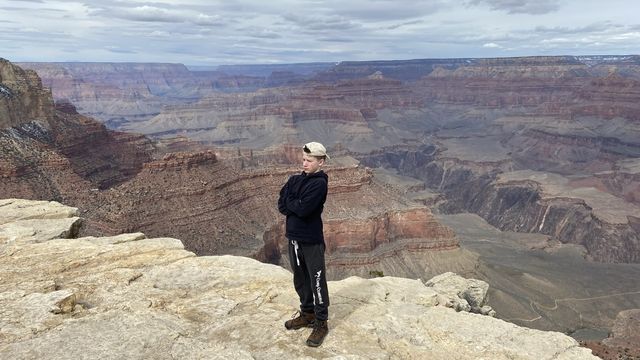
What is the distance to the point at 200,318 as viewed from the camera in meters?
10.4

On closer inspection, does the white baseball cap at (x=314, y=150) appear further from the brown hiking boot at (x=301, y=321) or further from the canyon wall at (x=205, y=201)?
the canyon wall at (x=205, y=201)

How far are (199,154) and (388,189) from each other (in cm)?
3036

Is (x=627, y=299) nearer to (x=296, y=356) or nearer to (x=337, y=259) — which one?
(x=337, y=259)

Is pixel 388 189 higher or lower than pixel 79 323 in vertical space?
lower

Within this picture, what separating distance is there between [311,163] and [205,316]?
4111 millimetres

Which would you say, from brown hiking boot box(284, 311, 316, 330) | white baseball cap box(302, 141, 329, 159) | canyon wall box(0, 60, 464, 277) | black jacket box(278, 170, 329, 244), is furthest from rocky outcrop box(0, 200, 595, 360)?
canyon wall box(0, 60, 464, 277)

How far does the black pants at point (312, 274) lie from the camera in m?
9.74

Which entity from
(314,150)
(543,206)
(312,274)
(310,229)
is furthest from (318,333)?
(543,206)

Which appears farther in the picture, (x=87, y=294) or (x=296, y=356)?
(x=87, y=294)

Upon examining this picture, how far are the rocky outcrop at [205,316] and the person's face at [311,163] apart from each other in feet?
10.8

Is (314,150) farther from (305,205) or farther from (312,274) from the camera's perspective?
(312,274)

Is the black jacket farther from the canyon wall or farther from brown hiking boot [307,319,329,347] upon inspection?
the canyon wall

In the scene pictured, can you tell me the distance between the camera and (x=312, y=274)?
32.6ft

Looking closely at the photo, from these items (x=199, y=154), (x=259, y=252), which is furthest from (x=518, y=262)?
(x=199, y=154)
